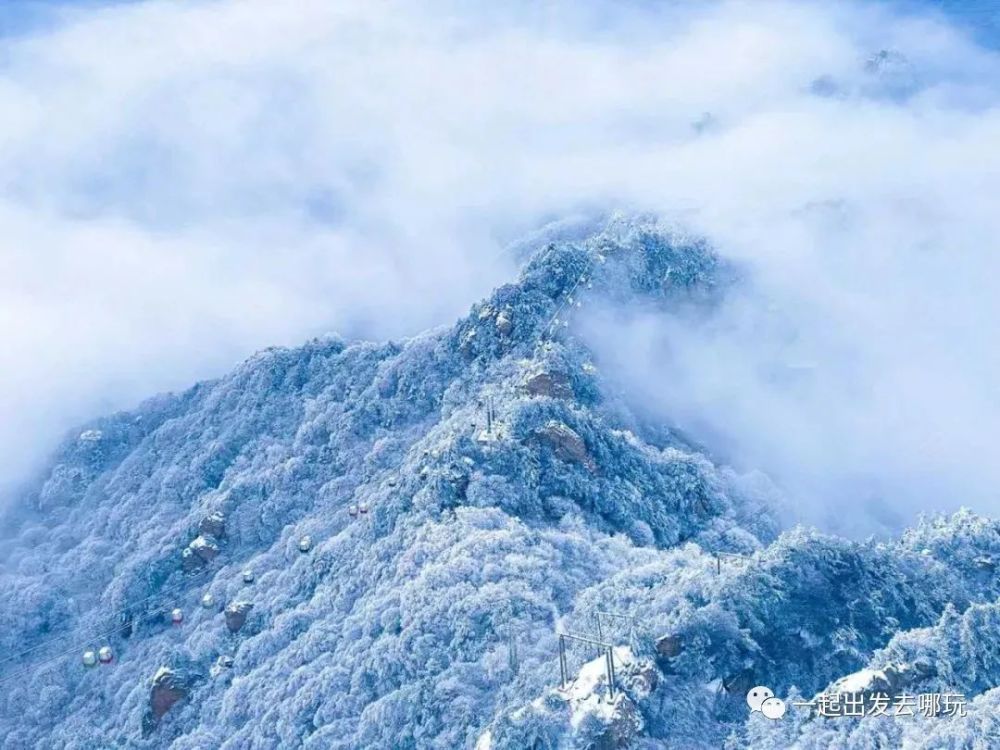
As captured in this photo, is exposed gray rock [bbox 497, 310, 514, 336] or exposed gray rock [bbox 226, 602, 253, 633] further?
exposed gray rock [bbox 497, 310, 514, 336]

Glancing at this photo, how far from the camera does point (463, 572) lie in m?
118

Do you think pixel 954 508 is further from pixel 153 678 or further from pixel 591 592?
pixel 153 678

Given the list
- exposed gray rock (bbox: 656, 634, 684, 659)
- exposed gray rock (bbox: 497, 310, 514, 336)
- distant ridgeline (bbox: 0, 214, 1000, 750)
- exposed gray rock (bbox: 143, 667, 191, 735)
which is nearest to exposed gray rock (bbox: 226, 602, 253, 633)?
distant ridgeline (bbox: 0, 214, 1000, 750)

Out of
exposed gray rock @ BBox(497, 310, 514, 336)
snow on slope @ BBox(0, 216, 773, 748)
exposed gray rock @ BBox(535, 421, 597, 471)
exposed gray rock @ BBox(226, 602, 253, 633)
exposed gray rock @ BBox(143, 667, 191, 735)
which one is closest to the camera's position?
snow on slope @ BBox(0, 216, 773, 748)

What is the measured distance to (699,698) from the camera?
97.1m

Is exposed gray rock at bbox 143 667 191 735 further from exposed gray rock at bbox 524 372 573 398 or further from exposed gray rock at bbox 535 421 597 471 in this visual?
exposed gray rock at bbox 524 372 573 398

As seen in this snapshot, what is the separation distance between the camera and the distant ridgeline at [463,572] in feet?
324

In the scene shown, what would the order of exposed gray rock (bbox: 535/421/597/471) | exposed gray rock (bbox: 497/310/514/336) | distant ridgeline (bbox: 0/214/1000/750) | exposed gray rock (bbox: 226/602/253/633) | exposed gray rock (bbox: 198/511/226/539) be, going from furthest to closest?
exposed gray rock (bbox: 497/310/514/336), exposed gray rock (bbox: 198/511/226/539), exposed gray rock (bbox: 535/421/597/471), exposed gray rock (bbox: 226/602/253/633), distant ridgeline (bbox: 0/214/1000/750)

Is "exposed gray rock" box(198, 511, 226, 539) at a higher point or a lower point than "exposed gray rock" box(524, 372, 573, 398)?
lower

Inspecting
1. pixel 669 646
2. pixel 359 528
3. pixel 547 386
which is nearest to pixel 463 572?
pixel 359 528

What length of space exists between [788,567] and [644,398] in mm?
59520

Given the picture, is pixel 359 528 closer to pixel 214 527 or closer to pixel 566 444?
pixel 214 527

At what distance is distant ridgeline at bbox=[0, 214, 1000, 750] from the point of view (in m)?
98.7

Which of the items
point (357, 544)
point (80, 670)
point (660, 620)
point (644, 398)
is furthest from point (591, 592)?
point (80, 670)
